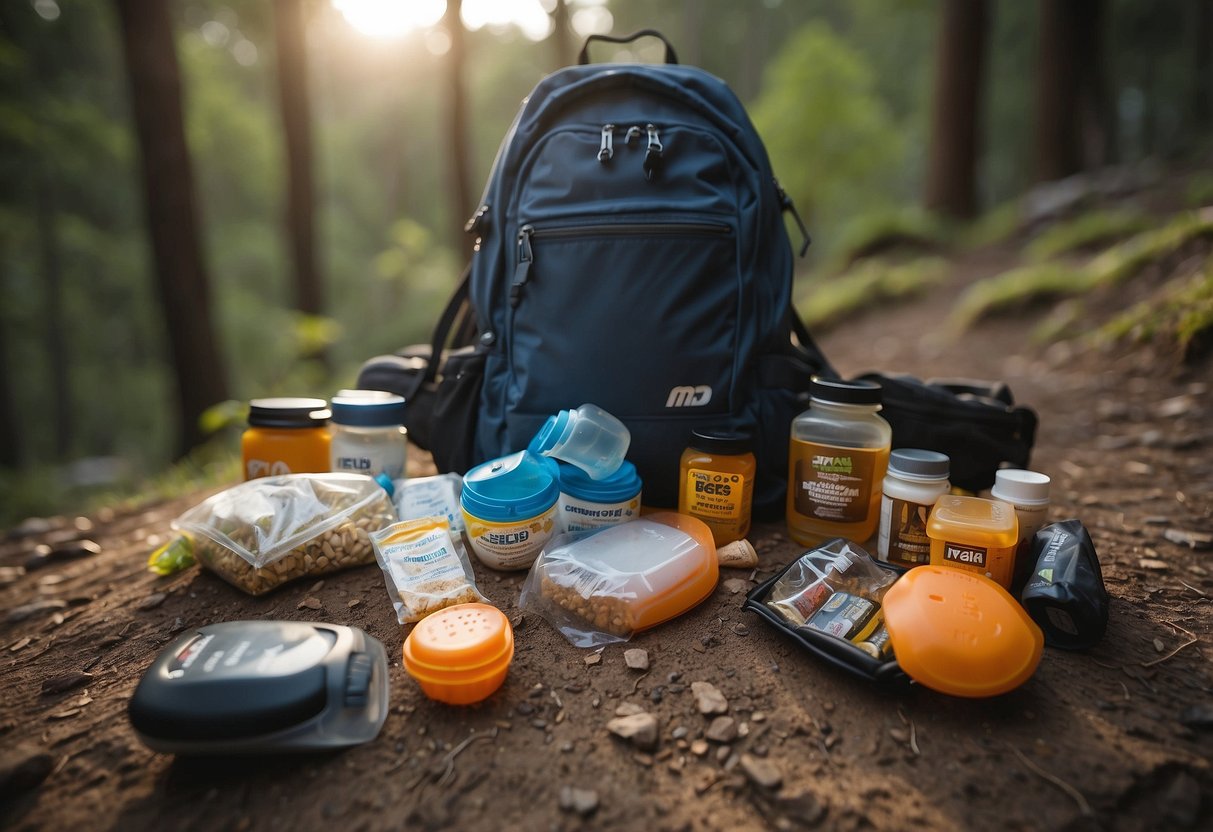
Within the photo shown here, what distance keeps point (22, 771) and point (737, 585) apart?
1.58m

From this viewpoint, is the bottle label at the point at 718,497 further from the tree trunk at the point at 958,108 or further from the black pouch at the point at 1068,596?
the tree trunk at the point at 958,108

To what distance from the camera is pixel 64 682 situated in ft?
4.90

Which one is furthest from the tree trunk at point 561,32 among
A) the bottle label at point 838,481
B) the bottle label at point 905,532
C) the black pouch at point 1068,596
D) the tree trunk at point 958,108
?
the black pouch at point 1068,596

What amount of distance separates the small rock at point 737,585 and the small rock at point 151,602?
1.61 meters

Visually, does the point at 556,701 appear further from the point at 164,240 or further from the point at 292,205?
the point at 292,205

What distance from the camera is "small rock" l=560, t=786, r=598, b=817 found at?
3.58ft

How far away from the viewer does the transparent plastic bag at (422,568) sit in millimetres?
1622

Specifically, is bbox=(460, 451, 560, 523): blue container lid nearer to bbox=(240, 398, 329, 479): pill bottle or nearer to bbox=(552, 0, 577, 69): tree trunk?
bbox=(240, 398, 329, 479): pill bottle

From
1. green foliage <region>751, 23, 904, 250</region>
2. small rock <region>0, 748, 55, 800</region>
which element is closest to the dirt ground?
small rock <region>0, 748, 55, 800</region>

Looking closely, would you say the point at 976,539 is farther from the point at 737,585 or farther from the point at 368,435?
the point at 368,435

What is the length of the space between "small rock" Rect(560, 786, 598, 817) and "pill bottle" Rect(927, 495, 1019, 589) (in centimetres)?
100

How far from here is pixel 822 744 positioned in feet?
3.99

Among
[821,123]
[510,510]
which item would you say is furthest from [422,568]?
[821,123]

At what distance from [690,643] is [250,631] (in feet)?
3.19
